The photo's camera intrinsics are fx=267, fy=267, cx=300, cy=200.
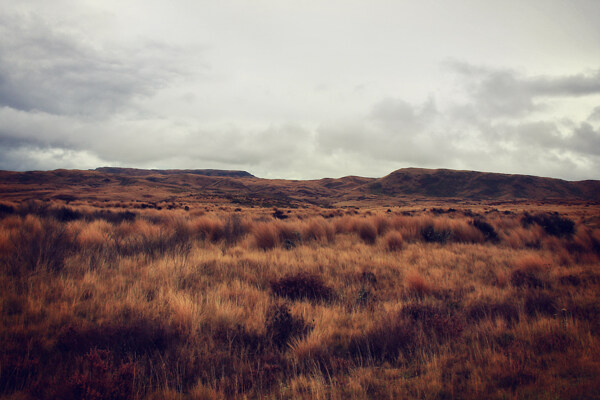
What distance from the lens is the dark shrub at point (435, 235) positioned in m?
9.94

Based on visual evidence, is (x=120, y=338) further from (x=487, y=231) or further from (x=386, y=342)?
(x=487, y=231)

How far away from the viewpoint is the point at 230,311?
3.95 metres

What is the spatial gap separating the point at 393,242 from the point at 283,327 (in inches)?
A: 251

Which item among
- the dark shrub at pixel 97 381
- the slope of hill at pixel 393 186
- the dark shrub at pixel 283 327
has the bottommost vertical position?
the dark shrub at pixel 283 327

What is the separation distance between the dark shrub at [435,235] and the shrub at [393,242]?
154 cm

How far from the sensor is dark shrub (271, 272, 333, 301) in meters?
4.98

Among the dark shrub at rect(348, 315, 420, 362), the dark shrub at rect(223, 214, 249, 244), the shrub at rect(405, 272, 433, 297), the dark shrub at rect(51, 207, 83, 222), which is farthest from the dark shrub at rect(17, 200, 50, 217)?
the shrub at rect(405, 272, 433, 297)

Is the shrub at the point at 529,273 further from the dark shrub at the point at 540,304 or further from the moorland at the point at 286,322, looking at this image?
the dark shrub at the point at 540,304

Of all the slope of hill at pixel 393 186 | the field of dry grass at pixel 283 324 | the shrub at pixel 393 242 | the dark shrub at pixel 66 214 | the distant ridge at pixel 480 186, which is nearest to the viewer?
the field of dry grass at pixel 283 324

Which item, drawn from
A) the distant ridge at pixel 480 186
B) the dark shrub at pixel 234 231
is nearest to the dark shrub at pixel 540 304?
the dark shrub at pixel 234 231

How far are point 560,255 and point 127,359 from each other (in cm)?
1004

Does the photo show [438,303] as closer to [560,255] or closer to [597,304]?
[597,304]

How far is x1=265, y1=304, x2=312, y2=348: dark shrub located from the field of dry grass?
0.7 inches

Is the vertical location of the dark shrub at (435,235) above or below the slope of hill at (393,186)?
below
